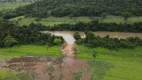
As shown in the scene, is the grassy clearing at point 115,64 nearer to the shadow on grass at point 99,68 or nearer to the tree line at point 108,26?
the shadow on grass at point 99,68

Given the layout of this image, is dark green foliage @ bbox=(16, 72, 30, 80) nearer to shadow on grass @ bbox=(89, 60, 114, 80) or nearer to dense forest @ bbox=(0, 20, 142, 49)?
shadow on grass @ bbox=(89, 60, 114, 80)

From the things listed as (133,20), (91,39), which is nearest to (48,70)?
(91,39)

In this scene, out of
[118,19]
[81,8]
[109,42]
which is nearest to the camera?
[109,42]

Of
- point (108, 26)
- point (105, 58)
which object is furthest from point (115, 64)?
point (108, 26)

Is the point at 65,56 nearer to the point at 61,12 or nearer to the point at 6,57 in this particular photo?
the point at 6,57

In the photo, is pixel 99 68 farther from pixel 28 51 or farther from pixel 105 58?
pixel 28 51

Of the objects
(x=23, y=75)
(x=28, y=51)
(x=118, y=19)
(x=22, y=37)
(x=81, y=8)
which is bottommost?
(x=23, y=75)

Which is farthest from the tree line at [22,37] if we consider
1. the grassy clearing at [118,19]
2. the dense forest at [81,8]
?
the grassy clearing at [118,19]
